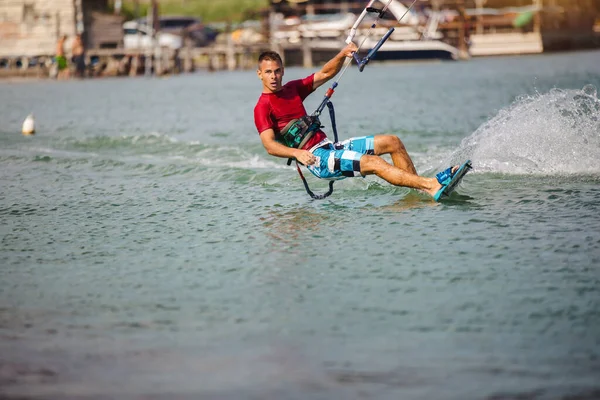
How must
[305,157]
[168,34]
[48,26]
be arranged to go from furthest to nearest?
[168,34] → [48,26] → [305,157]

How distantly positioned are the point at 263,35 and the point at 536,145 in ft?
169

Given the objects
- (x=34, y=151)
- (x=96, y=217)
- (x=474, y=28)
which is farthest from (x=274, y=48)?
(x=96, y=217)

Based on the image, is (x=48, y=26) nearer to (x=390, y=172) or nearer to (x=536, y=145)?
(x=536, y=145)

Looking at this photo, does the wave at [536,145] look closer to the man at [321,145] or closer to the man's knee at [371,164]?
the man at [321,145]

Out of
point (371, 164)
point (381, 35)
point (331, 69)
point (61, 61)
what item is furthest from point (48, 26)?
point (371, 164)

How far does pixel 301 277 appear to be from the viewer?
7754 mm

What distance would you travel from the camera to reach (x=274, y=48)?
193ft

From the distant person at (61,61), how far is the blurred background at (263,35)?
85 millimetres

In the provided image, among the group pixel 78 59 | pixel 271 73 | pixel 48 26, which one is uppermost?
pixel 48 26

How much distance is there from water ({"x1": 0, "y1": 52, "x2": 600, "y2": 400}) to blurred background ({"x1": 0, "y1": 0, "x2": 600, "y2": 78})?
39.5 meters

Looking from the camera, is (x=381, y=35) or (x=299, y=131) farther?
(x=381, y=35)

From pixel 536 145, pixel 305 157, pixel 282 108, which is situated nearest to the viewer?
pixel 305 157

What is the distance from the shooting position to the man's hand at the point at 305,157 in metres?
9.95

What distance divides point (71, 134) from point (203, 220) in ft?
41.5
